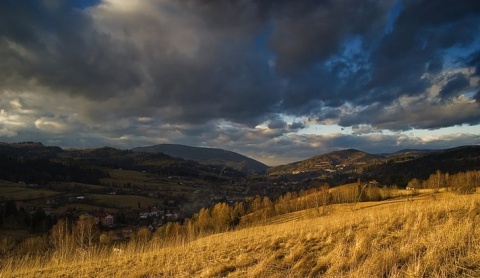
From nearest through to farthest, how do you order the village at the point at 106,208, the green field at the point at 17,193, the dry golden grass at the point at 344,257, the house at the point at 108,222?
the dry golden grass at the point at 344,257, the village at the point at 106,208, the house at the point at 108,222, the green field at the point at 17,193

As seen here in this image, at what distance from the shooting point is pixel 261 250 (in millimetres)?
Answer: 9008

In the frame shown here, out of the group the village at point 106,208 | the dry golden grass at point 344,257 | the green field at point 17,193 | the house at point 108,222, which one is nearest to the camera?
the dry golden grass at point 344,257

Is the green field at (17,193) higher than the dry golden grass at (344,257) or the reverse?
the reverse

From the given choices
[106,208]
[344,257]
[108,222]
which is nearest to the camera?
[344,257]

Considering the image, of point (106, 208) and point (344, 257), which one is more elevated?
point (344, 257)

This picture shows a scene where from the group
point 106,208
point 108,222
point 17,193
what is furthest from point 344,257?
point 17,193

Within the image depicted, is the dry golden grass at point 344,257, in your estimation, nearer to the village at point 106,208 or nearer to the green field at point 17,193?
the village at point 106,208

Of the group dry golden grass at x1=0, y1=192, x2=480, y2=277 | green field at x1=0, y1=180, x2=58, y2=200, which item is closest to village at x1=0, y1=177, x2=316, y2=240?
green field at x1=0, y1=180, x2=58, y2=200

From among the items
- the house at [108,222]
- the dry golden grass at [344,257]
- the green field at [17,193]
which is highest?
the dry golden grass at [344,257]

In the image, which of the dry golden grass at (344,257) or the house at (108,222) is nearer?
the dry golden grass at (344,257)

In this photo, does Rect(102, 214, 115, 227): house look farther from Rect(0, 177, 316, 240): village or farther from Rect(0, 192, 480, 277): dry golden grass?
Rect(0, 192, 480, 277): dry golden grass

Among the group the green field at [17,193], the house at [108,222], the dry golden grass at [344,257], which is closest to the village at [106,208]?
the house at [108,222]

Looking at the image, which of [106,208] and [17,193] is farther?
[17,193]

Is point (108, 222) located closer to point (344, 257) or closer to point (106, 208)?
point (106, 208)
